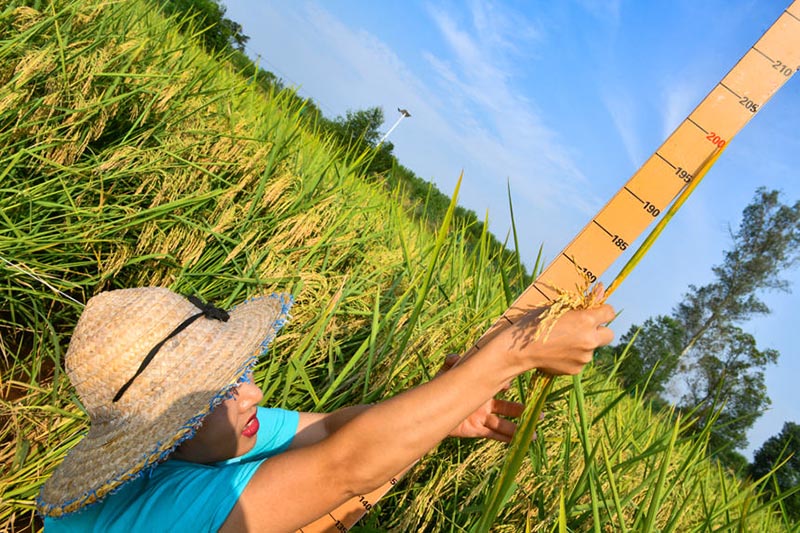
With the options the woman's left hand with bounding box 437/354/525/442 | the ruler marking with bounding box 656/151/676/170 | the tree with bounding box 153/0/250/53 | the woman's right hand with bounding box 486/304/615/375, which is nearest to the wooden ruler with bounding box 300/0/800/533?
the ruler marking with bounding box 656/151/676/170

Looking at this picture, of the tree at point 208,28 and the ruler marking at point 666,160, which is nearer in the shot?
the ruler marking at point 666,160

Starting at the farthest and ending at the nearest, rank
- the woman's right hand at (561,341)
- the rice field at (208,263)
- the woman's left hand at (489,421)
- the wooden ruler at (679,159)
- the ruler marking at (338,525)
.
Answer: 1. the rice field at (208,263)
2. the ruler marking at (338,525)
3. the woman's left hand at (489,421)
4. the wooden ruler at (679,159)
5. the woman's right hand at (561,341)

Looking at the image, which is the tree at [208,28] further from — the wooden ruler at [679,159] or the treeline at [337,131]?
the wooden ruler at [679,159]

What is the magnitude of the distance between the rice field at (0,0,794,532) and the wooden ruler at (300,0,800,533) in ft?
1.43

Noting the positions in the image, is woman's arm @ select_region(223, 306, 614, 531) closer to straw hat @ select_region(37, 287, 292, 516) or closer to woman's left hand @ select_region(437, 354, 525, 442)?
straw hat @ select_region(37, 287, 292, 516)

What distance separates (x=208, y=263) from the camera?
2391 millimetres

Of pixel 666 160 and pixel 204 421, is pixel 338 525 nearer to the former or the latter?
pixel 204 421

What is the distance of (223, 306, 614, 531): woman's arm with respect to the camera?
865 millimetres

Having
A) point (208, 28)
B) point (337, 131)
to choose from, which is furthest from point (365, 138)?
point (208, 28)

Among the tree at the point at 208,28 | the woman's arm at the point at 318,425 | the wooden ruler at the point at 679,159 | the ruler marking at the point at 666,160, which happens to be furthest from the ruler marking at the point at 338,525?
the tree at the point at 208,28

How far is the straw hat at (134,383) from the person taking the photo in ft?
3.36

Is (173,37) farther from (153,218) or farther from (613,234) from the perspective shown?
(613,234)

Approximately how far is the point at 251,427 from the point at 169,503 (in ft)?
1.06

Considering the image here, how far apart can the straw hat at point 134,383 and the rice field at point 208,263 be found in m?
0.53
